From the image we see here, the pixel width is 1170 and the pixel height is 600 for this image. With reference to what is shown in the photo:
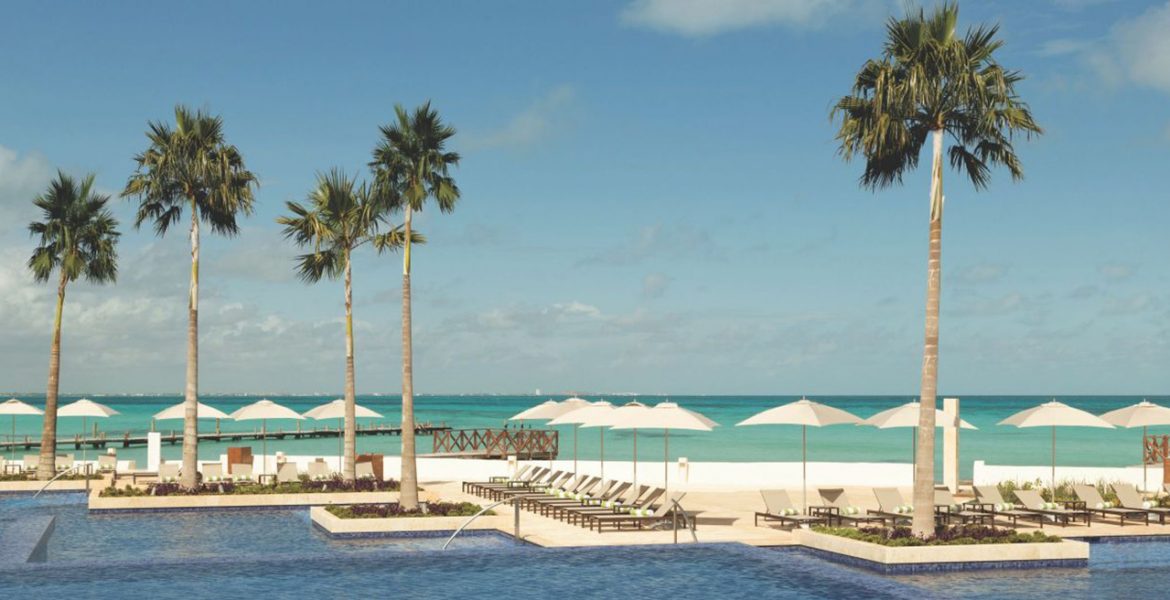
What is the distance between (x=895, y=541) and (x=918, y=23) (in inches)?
292

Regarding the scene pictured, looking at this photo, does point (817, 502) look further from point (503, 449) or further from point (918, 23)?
point (503, 449)

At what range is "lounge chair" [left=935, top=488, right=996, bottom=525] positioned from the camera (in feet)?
69.2

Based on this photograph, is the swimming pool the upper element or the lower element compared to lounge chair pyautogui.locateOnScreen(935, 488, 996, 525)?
lower

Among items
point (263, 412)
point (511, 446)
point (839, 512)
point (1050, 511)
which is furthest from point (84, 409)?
point (1050, 511)

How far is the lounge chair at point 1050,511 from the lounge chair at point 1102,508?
19cm

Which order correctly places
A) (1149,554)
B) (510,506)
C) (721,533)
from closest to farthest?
(1149,554), (721,533), (510,506)

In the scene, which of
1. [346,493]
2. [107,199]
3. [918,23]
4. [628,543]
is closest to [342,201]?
[346,493]

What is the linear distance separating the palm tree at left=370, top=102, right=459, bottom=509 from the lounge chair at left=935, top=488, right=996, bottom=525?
980 centimetres

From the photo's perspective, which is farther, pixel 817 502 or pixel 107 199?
pixel 107 199

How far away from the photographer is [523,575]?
51.8 feet

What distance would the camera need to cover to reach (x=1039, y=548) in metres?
17.2

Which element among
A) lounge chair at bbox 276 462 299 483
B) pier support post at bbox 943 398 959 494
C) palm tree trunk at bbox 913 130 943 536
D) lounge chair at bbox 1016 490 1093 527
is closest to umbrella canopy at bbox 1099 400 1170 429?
lounge chair at bbox 1016 490 1093 527

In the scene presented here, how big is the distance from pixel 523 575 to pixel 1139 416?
16097 mm

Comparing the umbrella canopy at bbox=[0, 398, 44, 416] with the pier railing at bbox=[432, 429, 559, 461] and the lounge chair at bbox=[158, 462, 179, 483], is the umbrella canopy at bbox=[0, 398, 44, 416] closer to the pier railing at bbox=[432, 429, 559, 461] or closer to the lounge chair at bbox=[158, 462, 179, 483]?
Answer: the lounge chair at bbox=[158, 462, 179, 483]
